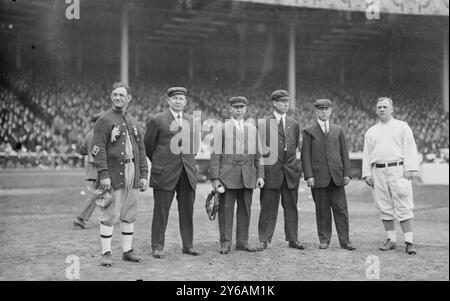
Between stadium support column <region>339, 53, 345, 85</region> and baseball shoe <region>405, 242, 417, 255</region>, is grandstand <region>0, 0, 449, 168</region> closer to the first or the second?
stadium support column <region>339, 53, 345, 85</region>

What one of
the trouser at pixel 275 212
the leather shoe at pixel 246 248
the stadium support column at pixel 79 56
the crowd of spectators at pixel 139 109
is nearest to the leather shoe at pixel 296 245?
the trouser at pixel 275 212

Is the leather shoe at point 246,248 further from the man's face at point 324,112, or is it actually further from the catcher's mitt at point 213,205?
the man's face at point 324,112

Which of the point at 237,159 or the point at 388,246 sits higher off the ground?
the point at 237,159

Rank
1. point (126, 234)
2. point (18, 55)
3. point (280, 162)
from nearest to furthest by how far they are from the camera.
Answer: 1. point (126, 234)
2. point (280, 162)
3. point (18, 55)

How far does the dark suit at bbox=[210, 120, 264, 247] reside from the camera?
4.98 m

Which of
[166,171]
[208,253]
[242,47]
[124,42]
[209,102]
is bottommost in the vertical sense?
[208,253]

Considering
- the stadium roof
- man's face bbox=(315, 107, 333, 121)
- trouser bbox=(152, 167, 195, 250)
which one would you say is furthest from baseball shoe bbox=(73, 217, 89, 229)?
the stadium roof

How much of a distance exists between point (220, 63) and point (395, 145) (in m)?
14.0

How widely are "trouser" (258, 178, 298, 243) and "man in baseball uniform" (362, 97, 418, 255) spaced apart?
907 mm

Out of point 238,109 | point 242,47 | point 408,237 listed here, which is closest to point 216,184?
point 238,109

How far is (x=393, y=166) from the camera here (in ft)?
16.6

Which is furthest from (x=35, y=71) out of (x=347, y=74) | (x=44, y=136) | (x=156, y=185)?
(x=156, y=185)

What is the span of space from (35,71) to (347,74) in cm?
977

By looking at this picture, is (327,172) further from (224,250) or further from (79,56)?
(79,56)
